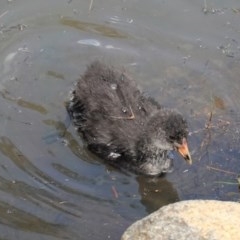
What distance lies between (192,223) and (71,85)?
10.3ft

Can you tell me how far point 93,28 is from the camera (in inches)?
342

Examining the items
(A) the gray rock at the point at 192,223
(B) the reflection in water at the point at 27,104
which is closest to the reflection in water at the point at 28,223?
(A) the gray rock at the point at 192,223

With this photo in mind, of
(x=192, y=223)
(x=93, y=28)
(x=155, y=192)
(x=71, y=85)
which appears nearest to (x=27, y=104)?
(x=71, y=85)

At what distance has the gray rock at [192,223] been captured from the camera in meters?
5.20

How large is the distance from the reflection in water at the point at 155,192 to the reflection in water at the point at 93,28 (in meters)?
2.23

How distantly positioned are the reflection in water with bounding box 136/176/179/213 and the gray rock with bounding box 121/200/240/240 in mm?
1065

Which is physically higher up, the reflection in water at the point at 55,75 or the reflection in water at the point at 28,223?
the reflection in water at the point at 55,75

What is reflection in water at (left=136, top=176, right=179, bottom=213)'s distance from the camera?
671cm

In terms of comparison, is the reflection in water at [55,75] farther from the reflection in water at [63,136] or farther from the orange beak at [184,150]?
the orange beak at [184,150]

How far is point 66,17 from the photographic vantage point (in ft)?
28.8

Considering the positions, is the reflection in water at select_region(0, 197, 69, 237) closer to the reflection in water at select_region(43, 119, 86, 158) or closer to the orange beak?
the reflection in water at select_region(43, 119, 86, 158)

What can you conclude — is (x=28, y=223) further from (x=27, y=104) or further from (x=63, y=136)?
(x=27, y=104)

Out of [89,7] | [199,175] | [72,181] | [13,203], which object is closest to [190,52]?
[89,7]

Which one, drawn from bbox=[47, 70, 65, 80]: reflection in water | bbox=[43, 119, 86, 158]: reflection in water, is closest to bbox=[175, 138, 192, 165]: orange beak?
bbox=[43, 119, 86, 158]: reflection in water
